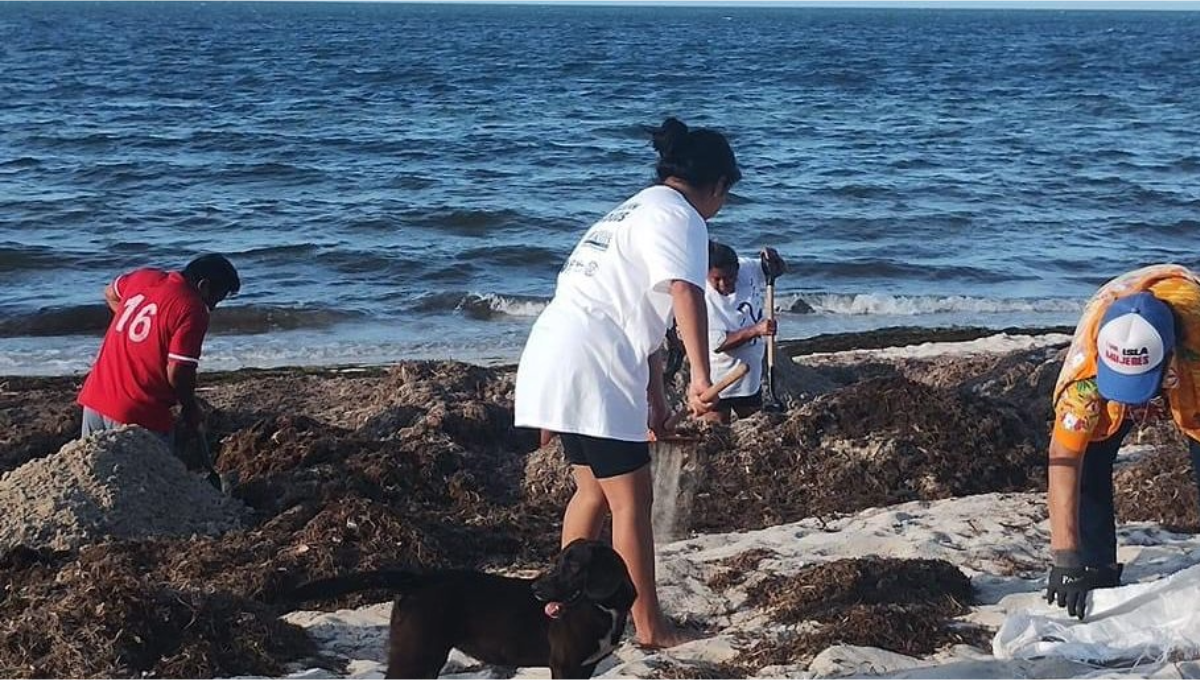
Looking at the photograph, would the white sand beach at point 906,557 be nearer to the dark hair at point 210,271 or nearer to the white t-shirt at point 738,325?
the white t-shirt at point 738,325

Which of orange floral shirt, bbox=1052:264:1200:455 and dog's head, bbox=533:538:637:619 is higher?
orange floral shirt, bbox=1052:264:1200:455

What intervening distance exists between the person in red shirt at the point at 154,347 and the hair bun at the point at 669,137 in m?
2.69

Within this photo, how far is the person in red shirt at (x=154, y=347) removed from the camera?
656 centimetres

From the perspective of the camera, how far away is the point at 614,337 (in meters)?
4.54

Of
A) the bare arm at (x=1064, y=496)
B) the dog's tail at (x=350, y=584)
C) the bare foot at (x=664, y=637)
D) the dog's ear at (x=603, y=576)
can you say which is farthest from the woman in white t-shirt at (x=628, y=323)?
the bare arm at (x=1064, y=496)

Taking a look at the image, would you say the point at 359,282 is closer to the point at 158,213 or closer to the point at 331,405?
the point at 158,213

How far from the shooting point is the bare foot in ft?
15.8

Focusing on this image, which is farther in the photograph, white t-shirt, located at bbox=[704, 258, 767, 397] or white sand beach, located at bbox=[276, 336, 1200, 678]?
white t-shirt, located at bbox=[704, 258, 767, 397]

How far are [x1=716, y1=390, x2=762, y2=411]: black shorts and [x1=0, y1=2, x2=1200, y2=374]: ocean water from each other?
5265 millimetres

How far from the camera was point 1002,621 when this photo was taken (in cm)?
495

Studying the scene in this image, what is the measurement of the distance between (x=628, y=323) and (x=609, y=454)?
424mm

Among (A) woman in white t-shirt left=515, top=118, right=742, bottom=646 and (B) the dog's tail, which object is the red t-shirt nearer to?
(A) woman in white t-shirt left=515, top=118, right=742, bottom=646

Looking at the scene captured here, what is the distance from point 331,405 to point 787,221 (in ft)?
38.3

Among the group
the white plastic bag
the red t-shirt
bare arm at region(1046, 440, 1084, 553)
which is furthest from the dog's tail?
the red t-shirt
